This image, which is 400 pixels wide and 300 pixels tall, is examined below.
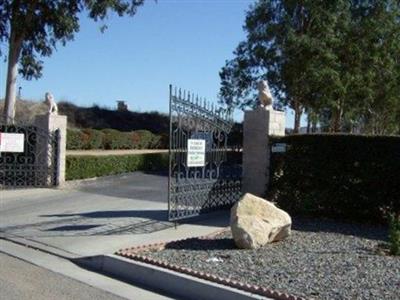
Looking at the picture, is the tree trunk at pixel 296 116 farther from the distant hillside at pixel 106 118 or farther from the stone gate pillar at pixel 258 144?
the stone gate pillar at pixel 258 144

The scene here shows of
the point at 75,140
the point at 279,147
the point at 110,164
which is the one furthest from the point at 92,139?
the point at 279,147

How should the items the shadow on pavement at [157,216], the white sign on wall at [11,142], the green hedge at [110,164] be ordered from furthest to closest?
the green hedge at [110,164] → the white sign on wall at [11,142] → the shadow on pavement at [157,216]

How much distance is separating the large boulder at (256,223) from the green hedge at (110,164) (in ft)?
36.0

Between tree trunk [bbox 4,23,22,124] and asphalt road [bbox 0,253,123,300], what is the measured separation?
1529 cm

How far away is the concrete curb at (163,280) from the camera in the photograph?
703 centimetres

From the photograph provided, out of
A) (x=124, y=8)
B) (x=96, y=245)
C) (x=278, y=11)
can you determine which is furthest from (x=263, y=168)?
(x=278, y=11)

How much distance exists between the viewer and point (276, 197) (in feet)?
43.5

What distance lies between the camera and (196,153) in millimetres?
12117

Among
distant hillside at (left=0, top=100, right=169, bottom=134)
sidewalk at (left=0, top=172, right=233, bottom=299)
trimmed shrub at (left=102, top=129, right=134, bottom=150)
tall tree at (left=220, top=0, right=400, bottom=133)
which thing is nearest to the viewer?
sidewalk at (left=0, top=172, right=233, bottom=299)

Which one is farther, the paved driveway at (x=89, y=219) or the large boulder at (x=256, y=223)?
the paved driveway at (x=89, y=219)

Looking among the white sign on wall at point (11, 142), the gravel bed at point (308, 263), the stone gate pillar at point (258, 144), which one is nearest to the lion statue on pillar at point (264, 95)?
the stone gate pillar at point (258, 144)

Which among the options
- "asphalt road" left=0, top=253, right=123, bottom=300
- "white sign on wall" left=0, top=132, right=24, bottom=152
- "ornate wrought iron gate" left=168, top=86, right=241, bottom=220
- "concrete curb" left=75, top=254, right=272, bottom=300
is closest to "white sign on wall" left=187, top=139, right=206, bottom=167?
"ornate wrought iron gate" left=168, top=86, right=241, bottom=220

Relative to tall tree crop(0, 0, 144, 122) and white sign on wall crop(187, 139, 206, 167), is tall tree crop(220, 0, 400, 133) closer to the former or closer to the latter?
tall tree crop(0, 0, 144, 122)

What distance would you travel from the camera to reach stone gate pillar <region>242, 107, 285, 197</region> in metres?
13.4
